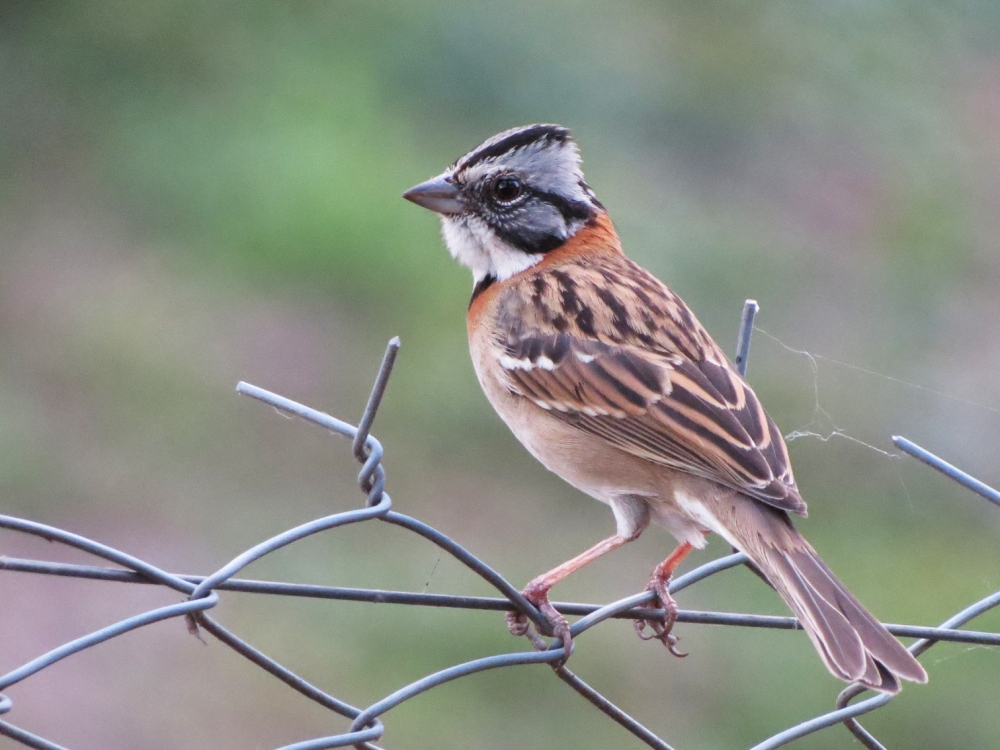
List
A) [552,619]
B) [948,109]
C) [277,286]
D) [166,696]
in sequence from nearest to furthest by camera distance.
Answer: [552,619], [166,696], [277,286], [948,109]

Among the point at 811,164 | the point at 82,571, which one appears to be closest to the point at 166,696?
the point at 82,571

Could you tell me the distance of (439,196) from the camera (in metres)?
Answer: 4.63

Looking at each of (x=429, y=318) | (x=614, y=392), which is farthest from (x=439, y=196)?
(x=429, y=318)

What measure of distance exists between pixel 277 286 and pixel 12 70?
2553 mm

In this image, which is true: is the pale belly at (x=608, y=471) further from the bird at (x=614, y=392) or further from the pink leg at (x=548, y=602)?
the pink leg at (x=548, y=602)

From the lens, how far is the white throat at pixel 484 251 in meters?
4.66

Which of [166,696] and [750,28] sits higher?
[750,28]

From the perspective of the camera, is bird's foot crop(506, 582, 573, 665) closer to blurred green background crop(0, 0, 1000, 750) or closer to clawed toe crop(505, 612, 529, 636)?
clawed toe crop(505, 612, 529, 636)

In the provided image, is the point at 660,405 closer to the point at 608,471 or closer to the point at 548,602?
the point at 608,471

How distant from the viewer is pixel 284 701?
568 centimetres

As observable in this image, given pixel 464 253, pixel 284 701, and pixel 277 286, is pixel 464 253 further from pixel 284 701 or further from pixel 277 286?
pixel 277 286

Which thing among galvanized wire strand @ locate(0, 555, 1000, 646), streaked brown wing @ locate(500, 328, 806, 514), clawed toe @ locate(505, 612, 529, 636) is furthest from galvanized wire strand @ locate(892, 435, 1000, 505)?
clawed toe @ locate(505, 612, 529, 636)

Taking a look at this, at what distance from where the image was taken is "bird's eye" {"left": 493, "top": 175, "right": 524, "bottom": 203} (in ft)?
15.3

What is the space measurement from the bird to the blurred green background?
1714 millimetres
